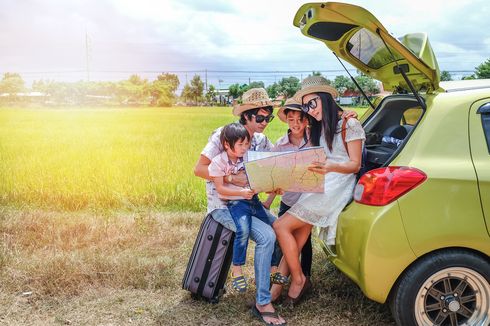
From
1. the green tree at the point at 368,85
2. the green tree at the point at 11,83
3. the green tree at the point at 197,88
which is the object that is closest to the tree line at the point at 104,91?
the green tree at the point at 11,83

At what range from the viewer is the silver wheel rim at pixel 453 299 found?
10.1ft

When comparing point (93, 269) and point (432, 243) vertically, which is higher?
point (432, 243)

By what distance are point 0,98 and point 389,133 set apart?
32.8ft

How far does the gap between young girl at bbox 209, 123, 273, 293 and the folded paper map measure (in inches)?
7.1

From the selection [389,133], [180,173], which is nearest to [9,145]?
[180,173]

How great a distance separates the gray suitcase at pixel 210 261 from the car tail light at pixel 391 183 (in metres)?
1.18

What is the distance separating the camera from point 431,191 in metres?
2.97

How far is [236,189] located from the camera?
3.56 m

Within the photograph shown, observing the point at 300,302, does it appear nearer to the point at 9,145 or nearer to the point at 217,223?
the point at 217,223

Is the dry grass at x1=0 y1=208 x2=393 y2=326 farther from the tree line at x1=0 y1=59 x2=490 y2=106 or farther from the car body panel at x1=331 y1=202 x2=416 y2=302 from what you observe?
the tree line at x1=0 y1=59 x2=490 y2=106

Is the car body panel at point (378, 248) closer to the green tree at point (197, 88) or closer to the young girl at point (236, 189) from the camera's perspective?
the young girl at point (236, 189)

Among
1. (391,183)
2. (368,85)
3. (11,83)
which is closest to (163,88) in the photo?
(11,83)

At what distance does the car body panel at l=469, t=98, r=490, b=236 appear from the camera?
3.00m

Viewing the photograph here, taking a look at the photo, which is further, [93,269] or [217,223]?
[93,269]
